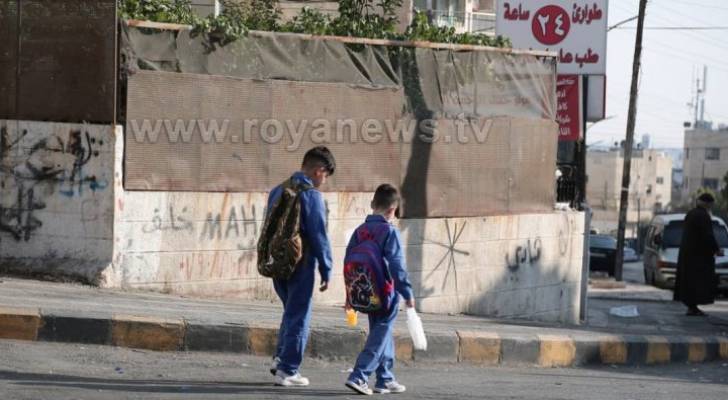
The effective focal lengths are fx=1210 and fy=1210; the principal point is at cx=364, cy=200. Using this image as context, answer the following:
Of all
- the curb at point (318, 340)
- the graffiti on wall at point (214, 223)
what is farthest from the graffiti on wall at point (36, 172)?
the curb at point (318, 340)

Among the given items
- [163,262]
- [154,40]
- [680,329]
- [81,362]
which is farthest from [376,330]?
[680,329]

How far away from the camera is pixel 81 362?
8438 mm

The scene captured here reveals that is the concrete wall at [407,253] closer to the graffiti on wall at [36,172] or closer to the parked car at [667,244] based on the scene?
the graffiti on wall at [36,172]

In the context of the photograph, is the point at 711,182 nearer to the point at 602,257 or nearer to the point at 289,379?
the point at 602,257

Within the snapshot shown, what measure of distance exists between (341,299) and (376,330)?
4999mm

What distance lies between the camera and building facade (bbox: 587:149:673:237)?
105m

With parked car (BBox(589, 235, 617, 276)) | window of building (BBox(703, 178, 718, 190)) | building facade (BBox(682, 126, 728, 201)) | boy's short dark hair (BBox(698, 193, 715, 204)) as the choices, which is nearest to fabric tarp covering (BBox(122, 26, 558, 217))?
boy's short dark hair (BBox(698, 193, 715, 204))

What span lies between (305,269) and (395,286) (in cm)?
59

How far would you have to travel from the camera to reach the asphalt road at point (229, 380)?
7449 millimetres

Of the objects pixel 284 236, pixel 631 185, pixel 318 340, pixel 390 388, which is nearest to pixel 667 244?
pixel 318 340

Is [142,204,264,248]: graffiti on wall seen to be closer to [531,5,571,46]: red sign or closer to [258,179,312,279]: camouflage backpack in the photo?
[258,179,312,279]: camouflage backpack

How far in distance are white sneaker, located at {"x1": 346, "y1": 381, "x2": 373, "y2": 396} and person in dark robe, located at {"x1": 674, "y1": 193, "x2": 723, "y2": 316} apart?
31.4ft

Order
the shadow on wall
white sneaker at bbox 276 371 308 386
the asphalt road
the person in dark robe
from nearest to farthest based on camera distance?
the asphalt road → white sneaker at bbox 276 371 308 386 → the shadow on wall → the person in dark robe

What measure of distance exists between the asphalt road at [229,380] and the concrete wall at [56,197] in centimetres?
220
